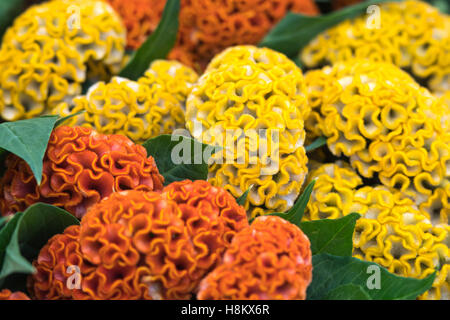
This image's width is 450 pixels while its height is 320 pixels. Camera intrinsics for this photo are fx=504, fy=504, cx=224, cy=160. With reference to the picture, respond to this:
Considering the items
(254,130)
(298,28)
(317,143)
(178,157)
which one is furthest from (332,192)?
(298,28)

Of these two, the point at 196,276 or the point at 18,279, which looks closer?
the point at 196,276

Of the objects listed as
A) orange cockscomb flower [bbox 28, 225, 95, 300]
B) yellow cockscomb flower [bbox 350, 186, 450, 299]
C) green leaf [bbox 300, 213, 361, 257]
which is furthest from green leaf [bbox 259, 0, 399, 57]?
orange cockscomb flower [bbox 28, 225, 95, 300]

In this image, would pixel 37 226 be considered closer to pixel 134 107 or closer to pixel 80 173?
pixel 80 173

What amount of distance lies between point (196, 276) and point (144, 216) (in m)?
0.16

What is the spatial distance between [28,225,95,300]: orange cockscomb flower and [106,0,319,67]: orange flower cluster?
936 millimetres

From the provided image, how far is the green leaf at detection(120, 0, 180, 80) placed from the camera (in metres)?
1.68

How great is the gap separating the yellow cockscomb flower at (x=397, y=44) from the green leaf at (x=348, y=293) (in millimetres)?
959

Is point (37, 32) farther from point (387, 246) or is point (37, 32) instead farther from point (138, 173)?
point (387, 246)

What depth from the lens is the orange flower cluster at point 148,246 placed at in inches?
37.8

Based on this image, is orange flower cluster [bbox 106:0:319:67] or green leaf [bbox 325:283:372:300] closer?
green leaf [bbox 325:283:372:300]

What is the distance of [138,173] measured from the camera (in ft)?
3.92

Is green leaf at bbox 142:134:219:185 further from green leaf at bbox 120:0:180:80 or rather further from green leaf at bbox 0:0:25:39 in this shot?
green leaf at bbox 0:0:25:39

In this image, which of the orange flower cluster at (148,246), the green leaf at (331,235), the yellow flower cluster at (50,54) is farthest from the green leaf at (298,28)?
the orange flower cluster at (148,246)
